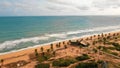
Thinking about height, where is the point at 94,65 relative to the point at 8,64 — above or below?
above

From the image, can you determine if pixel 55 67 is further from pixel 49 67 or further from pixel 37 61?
pixel 37 61

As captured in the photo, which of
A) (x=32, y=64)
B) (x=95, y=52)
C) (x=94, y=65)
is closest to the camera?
(x=94, y=65)

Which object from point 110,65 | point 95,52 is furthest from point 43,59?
point 110,65

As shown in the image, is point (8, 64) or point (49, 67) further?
point (8, 64)

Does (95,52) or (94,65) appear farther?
(95,52)

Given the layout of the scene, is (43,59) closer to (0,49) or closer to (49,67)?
(49,67)

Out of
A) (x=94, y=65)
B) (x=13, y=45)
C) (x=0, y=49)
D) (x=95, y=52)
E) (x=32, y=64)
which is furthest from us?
(x=13, y=45)

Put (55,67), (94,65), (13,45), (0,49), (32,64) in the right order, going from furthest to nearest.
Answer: (13,45) < (0,49) < (32,64) < (55,67) < (94,65)

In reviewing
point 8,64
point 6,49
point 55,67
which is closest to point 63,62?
point 55,67

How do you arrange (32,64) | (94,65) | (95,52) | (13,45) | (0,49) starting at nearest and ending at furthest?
1. (94,65)
2. (32,64)
3. (95,52)
4. (0,49)
5. (13,45)
